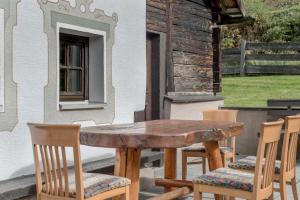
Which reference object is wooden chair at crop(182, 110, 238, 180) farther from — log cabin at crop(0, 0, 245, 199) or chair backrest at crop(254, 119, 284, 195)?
chair backrest at crop(254, 119, 284, 195)

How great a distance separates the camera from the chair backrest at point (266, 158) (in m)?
3.67

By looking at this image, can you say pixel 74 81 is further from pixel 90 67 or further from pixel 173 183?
pixel 173 183

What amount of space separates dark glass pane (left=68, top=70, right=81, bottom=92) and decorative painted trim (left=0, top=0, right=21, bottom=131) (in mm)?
1039

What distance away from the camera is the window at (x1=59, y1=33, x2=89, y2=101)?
5316mm

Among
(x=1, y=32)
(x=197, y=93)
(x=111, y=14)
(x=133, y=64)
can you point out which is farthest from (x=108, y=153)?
(x=197, y=93)

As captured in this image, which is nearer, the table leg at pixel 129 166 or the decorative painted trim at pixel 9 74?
the table leg at pixel 129 166

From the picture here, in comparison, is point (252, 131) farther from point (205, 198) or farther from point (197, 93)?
point (205, 198)

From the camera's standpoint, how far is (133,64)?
6.20m

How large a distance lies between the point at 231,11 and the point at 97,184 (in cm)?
628

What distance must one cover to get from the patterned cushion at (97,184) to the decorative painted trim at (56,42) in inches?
47.4

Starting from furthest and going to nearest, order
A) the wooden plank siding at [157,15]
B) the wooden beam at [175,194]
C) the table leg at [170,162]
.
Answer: the wooden plank siding at [157,15] → the table leg at [170,162] → the wooden beam at [175,194]

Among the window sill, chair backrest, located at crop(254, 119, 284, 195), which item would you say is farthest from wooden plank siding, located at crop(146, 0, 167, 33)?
chair backrest, located at crop(254, 119, 284, 195)

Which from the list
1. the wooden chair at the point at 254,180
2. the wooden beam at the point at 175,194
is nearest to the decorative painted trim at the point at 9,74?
the wooden beam at the point at 175,194

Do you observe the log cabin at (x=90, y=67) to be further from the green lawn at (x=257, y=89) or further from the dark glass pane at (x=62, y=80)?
the green lawn at (x=257, y=89)
